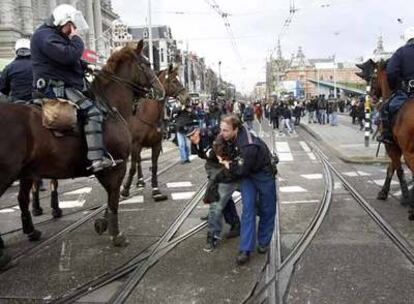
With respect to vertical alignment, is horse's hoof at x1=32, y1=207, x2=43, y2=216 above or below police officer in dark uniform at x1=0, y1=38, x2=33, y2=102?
below

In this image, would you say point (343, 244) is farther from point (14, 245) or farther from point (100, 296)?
point (14, 245)

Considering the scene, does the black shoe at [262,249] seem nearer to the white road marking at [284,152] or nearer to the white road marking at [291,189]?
the white road marking at [291,189]

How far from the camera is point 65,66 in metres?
6.45

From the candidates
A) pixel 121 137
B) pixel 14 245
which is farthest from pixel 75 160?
pixel 14 245

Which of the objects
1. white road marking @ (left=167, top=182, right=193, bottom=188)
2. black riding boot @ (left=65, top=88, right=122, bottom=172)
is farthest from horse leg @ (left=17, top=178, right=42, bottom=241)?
white road marking @ (left=167, top=182, right=193, bottom=188)

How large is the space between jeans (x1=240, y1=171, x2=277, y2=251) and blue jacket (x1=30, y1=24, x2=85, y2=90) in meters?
2.43

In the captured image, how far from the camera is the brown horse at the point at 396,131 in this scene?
7383mm

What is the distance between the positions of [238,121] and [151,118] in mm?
4756

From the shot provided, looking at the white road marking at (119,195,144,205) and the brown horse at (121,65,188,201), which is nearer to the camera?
the white road marking at (119,195,144,205)

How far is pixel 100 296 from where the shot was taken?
5.24 meters

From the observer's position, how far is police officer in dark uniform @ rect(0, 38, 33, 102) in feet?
26.7

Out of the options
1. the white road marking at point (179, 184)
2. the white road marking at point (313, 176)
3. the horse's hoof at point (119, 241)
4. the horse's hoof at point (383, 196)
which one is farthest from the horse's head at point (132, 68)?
the white road marking at point (313, 176)

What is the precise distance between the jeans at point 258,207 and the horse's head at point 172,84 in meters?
5.78

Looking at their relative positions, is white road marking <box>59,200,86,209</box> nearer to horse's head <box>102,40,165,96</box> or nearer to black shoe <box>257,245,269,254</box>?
horse's head <box>102,40,165,96</box>
